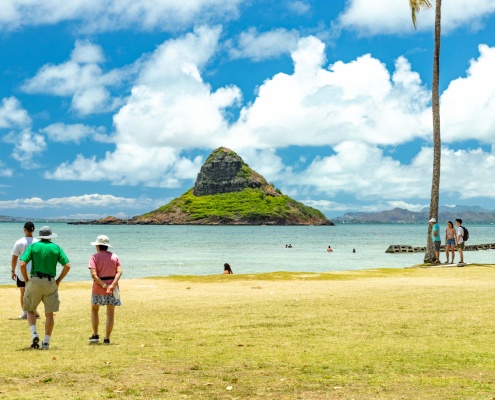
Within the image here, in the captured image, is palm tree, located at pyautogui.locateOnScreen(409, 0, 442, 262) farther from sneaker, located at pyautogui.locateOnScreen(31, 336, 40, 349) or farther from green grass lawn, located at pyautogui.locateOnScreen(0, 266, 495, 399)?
sneaker, located at pyautogui.locateOnScreen(31, 336, 40, 349)

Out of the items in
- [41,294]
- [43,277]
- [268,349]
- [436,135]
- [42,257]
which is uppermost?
[436,135]

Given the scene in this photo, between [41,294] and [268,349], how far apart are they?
4.57m

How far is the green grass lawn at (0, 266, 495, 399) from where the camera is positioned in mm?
9352

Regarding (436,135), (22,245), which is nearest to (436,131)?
(436,135)

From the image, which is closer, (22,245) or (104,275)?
(104,275)

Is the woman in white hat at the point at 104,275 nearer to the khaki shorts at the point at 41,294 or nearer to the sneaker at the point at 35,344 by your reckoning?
the khaki shorts at the point at 41,294

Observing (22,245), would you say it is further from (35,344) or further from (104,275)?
(104,275)

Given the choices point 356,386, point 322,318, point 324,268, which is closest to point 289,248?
point 324,268

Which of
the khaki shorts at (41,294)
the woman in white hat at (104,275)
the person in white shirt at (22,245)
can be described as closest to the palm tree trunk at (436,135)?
the person in white shirt at (22,245)

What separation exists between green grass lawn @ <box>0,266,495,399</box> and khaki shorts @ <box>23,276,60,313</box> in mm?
851

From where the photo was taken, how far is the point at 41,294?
12555mm

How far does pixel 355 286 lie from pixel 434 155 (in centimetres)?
1647

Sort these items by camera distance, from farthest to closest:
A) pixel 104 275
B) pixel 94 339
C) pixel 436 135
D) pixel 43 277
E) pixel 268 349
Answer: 1. pixel 436 135
2. pixel 94 339
3. pixel 104 275
4. pixel 43 277
5. pixel 268 349

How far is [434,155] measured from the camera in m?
38.8
